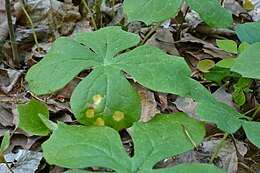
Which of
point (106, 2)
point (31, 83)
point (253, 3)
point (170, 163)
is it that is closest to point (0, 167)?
point (31, 83)

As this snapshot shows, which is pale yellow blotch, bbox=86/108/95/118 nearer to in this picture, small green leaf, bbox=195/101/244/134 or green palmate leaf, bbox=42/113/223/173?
green palmate leaf, bbox=42/113/223/173

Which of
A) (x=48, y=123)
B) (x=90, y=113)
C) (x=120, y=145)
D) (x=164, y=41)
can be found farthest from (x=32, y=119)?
(x=164, y=41)

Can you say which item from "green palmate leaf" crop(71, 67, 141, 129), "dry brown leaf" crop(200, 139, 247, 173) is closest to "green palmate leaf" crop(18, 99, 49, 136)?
"green palmate leaf" crop(71, 67, 141, 129)

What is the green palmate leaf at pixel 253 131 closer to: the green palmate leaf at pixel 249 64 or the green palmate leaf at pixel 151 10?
the green palmate leaf at pixel 249 64

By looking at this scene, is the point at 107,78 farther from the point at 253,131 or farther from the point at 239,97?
the point at 239,97

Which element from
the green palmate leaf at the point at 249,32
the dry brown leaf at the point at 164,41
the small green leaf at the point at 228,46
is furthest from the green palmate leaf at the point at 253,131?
the dry brown leaf at the point at 164,41

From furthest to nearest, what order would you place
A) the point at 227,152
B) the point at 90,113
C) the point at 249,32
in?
the point at 249,32, the point at 227,152, the point at 90,113
